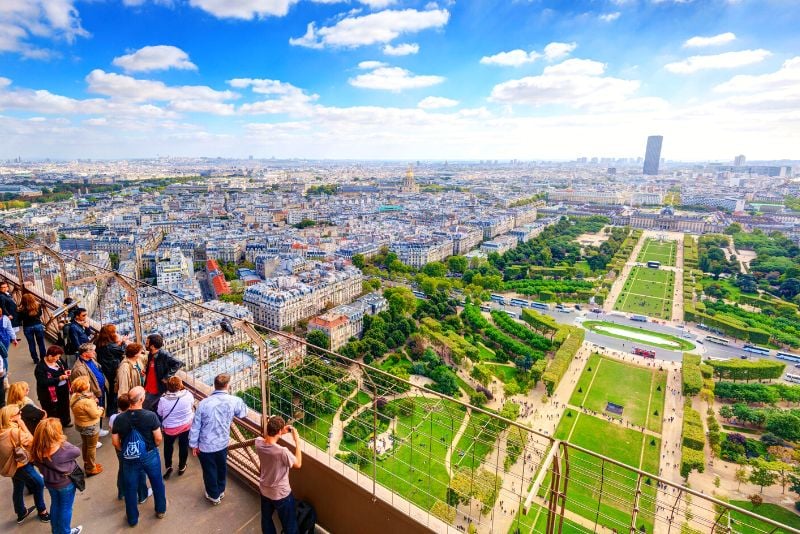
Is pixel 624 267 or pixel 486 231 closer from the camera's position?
pixel 624 267

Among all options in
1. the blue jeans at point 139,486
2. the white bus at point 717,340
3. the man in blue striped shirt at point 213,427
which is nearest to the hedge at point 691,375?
the white bus at point 717,340

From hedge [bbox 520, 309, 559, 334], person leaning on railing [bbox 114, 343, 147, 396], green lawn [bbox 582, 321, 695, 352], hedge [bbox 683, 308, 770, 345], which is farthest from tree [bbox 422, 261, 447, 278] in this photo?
person leaning on railing [bbox 114, 343, 147, 396]

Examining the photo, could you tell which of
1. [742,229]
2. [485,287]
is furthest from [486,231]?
[742,229]

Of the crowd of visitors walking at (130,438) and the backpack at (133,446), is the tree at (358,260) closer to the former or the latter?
the crowd of visitors walking at (130,438)

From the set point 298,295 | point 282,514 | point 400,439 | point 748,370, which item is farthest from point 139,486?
point 748,370

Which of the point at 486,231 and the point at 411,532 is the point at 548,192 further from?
the point at 411,532

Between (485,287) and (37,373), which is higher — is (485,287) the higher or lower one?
the lower one
